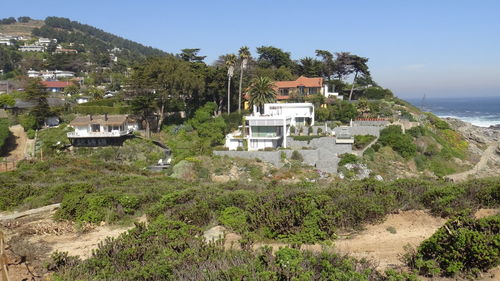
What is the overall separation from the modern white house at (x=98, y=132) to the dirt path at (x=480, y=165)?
3194 cm

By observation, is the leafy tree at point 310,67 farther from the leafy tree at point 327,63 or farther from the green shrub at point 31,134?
the green shrub at point 31,134

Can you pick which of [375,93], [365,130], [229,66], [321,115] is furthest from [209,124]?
[375,93]

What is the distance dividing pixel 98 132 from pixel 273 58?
3703 cm

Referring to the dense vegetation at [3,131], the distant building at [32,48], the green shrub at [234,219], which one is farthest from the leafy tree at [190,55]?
the distant building at [32,48]

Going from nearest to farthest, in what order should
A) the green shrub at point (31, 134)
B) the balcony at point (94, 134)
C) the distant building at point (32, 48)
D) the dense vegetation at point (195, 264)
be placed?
1. the dense vegetation at point (195, 264)
2. the balcony at point (94, 134)
3. the green shrub at point (31, 134)
4. the distant building at point (32, 48)

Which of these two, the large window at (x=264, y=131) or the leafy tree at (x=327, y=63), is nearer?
the large window at (x=264, y=131)

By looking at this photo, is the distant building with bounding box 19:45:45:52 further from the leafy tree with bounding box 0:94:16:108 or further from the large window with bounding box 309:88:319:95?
the large window with bounding box 309:88:319:95

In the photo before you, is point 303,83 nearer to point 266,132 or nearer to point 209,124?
point 209,124

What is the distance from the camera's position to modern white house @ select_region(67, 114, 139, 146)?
37.9m

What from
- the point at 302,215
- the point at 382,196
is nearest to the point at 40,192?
the point at 302,215

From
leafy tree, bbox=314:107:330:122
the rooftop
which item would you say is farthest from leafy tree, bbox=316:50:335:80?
the rooftop

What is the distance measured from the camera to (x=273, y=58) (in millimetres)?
65625

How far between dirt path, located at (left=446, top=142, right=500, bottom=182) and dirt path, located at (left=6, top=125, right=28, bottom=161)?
39.6 m

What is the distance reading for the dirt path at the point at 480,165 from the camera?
3153 centimetres
